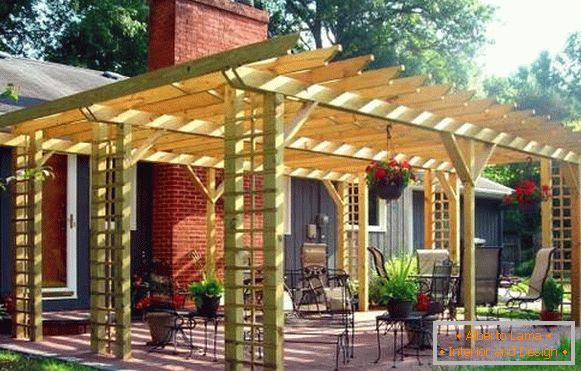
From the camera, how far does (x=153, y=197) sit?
12164 millimetres

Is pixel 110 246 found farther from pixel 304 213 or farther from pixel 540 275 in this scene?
pixel 304 213

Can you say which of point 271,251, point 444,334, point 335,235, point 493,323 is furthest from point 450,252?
point 271,251

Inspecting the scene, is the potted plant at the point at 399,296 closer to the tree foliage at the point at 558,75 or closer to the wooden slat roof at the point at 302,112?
the wooden slat roof at the point at 302,112

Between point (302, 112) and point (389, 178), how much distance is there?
2060 mm

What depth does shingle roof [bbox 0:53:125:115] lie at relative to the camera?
1089cm

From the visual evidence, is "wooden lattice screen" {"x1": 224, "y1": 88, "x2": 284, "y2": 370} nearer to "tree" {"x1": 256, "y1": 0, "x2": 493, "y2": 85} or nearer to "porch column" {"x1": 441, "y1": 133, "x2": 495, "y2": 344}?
"porch column" {"x1": 441, "y1": 133, "x2": 495, "y2": 344}

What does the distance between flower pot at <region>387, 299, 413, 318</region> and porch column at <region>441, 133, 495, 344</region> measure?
1.01 metres

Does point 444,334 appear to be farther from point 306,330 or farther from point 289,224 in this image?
point 289,224

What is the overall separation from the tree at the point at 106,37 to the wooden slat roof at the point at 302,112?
12.2m

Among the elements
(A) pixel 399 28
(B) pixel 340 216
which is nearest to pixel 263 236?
(B) pixel 340 216

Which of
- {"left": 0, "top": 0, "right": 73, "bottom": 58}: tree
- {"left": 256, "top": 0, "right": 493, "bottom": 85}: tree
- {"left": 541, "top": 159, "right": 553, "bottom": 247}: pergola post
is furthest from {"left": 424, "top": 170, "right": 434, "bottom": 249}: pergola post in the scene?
{"left": 256, "top": 0, "right": 493, "bottom": 85}: tree

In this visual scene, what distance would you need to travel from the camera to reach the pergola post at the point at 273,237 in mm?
5848
